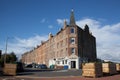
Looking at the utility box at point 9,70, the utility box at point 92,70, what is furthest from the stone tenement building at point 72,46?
the utility box at point 92,70

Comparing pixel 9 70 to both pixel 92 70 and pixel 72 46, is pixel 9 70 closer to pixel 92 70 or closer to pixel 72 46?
pixel 92 70

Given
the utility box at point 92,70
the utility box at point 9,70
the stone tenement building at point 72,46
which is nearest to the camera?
the utility box at point 92,70

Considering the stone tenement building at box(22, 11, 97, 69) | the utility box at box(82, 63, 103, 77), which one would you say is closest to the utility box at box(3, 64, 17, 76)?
the utility box at box(82, 63, 103, 77)

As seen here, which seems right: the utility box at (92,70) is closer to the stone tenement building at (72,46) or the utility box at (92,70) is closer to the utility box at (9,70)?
the utility box at (9,70)

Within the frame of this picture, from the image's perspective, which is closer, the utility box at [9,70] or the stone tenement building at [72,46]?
the utility box at [9,70]

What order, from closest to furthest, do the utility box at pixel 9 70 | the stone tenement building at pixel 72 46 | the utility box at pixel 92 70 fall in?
the utility box at pixel 92 70 → the utility box at pixel 9 70 → the stone tenement building at pixel 72 46

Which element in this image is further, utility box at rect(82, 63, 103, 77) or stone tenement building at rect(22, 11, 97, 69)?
stone tenement building at rect(22, 11, 97, 69)

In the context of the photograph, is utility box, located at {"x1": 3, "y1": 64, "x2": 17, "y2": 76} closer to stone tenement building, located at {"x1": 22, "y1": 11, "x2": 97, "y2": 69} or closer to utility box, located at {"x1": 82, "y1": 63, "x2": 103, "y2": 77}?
utility box, located at {"x1": 82, "y1": 63, "x2": 103, "y2": 77}

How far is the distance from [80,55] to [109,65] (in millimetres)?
31266

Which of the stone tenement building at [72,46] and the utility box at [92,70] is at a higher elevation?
the stone tenement building at [72,46]

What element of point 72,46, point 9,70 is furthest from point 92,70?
point 72,46

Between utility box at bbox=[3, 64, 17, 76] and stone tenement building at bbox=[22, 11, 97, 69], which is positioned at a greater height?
stone tenement building at bbox=[22, 11, 97, 69]

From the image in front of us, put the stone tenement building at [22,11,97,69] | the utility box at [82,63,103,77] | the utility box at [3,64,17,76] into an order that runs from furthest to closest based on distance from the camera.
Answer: the stone tenement building at [22,11,97,69]
the utility box at [3,64,17,76]
the utility box at [82,63,103,77]

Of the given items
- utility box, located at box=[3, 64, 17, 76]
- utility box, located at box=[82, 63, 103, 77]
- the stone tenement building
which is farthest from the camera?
the stone tenement building
